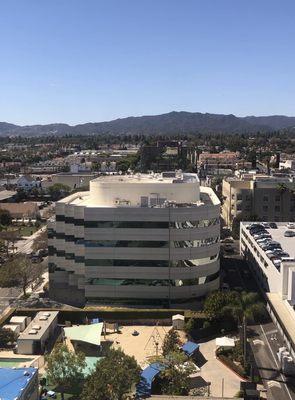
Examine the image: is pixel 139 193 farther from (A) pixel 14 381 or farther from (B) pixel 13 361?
(A) pixel 14 381

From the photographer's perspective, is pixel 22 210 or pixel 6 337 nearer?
pixel 6 337

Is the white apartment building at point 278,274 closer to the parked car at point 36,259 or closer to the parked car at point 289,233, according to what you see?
the parked car at point 289,233

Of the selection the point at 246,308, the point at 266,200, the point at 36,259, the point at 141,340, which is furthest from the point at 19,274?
the point at 266,200

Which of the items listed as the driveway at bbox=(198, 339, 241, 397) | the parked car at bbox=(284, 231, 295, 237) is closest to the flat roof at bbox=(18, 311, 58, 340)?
the driveway at bbox=(198, 339, 241, 397)

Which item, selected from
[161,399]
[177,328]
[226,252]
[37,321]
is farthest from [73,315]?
[226,252]

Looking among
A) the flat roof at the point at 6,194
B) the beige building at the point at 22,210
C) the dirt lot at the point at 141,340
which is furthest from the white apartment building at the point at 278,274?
the flat roof at the point at 6,194

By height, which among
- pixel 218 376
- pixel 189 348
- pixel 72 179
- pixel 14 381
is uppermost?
pixel 72 179

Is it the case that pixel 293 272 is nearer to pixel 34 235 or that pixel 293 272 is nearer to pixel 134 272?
pixel 134 272
